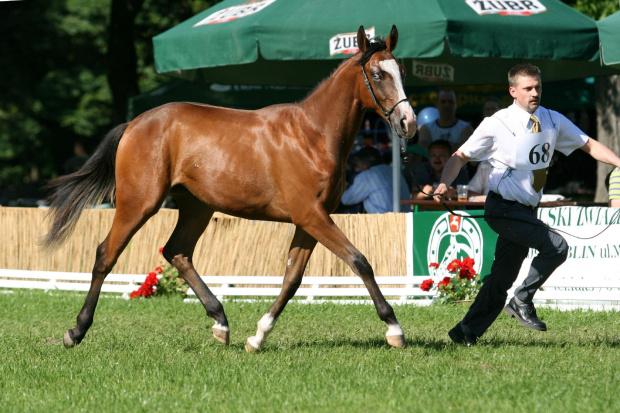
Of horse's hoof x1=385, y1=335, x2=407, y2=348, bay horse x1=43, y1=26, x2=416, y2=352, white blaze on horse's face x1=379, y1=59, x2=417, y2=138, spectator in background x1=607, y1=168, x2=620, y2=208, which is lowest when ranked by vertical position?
horse's hoof x1=385, y1=335, x2=407, y2=348

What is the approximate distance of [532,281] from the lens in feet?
22.2

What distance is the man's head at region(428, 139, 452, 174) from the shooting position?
11.2 meters

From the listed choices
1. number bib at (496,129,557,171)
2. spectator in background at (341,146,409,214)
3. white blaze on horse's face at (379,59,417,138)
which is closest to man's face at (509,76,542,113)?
number bib at (496,129,557,171)

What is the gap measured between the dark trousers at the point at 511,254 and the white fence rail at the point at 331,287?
2503 mm

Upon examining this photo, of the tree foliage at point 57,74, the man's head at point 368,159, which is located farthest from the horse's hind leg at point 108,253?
the tree foliage at point 57,74

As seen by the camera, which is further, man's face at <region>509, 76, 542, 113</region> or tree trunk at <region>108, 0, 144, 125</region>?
tree trunk at <region>108, 0, 144, 125</region>

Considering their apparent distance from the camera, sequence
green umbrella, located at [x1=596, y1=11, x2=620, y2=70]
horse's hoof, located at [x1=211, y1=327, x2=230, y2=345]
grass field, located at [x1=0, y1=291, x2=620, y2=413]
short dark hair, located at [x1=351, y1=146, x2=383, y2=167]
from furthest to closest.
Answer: short dark hair, located at [x1=351, y1=146, x2=383, y2=167] → green umbrella, located at [x1=596, y1=11, x2=620, y2=70] → horse's hoof, located at [x1=211, y1=327, x2=230, y2=345] → grass field, located at [x1=0, y1=291, x2=620, y2=413]

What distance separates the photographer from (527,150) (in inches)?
255

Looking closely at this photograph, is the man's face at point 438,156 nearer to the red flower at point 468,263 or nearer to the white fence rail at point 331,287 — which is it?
the white fence rail at point 331,287

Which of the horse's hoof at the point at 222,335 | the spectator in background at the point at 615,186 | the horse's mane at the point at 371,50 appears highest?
the horse's mane at the point at 371,50

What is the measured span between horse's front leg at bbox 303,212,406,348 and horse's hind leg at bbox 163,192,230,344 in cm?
129

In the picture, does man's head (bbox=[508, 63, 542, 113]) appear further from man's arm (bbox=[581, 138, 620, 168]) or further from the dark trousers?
the dark trousers

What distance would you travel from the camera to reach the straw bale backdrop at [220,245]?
1024cm

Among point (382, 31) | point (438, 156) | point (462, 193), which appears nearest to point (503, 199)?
point (382, 31)
